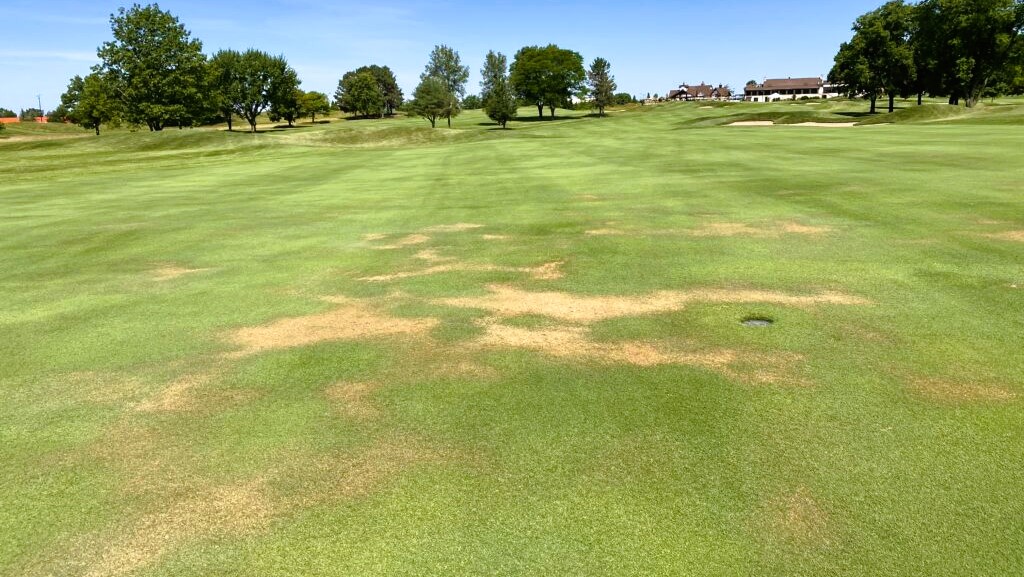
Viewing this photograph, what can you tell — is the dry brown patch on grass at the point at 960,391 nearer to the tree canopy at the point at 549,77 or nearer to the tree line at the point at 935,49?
the tree line at the point at 935,49

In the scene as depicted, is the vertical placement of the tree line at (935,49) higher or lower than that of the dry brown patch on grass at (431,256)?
higher

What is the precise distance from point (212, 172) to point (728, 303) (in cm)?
3043

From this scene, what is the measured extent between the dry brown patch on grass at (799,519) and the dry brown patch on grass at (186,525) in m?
3.35

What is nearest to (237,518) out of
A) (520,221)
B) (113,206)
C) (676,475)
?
(676,475)

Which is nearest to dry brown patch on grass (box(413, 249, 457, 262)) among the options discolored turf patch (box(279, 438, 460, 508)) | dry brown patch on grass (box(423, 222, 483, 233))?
dry brown patch on grass (box(423, 222, 483, 233))

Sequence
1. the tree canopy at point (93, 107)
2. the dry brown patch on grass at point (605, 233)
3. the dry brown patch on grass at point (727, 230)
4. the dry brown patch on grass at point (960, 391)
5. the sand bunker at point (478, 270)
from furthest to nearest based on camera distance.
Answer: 1. the tree canopy at point (93, 107)
2. the dry brown patch on grass at point (605, 233)
3. the dry brown patch on grass at point (727, 230)
4. the sand bunker at point (478, 270)
5. the dry brown patch on grass at point (960, 391)

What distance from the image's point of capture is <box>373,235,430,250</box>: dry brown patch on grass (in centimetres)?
1205

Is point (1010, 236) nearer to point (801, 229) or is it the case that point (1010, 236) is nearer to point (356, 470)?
point (801, 229)

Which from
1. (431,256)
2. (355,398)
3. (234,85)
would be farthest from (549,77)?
(355,398)

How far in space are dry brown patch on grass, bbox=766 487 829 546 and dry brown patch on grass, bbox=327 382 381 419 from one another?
3322mm

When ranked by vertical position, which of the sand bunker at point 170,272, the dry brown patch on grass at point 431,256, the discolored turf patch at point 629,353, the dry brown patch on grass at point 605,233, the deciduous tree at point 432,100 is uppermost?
the deciduous tree at point 432,100

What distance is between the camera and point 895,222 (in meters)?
11.8

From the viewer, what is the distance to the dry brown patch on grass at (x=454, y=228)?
43.9 ft

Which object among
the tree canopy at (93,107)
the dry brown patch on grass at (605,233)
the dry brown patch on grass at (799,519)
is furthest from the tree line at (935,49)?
the tree canopy at (93,107)
